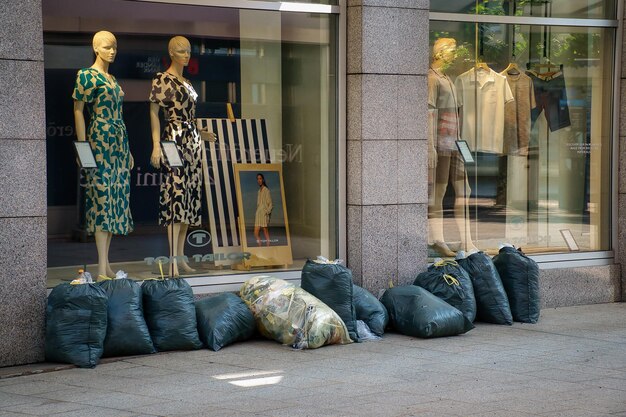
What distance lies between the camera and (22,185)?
355 inches

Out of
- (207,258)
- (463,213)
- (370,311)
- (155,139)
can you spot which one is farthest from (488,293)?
(155,139)

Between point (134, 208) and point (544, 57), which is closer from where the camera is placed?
point (134, 208)

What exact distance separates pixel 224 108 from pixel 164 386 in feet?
11.8

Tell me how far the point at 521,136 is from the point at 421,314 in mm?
3673

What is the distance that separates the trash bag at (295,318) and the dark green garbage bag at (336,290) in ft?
0.49

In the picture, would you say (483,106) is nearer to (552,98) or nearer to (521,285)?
(552,98)

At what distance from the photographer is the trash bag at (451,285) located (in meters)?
10.6

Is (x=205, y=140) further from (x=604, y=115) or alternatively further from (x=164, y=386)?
(x=604, y=115)

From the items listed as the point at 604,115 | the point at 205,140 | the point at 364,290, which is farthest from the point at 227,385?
the point at 604,115

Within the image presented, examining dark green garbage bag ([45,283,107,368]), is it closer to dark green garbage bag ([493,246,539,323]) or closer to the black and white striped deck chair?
the black and white striped deck chair

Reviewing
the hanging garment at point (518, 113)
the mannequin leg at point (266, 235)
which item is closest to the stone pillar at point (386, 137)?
the mannequin leg at point (266, 235)

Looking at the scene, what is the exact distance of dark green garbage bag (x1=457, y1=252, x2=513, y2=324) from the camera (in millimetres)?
10898

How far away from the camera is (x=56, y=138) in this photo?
9844 millimetres

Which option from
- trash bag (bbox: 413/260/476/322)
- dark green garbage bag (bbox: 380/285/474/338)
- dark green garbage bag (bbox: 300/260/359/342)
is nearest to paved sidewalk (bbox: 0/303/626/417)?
dark green garbage bag (bbox: 380/285/474/338)
